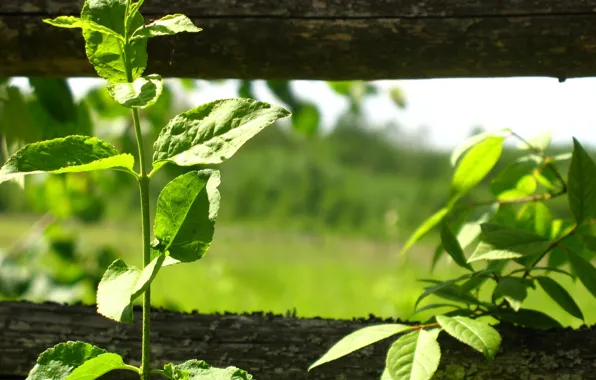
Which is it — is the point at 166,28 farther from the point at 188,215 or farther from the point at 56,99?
the point at 56,99

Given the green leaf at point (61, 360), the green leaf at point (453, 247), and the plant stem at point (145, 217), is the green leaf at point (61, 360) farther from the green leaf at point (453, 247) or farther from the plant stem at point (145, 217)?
the green leaf at point (453, 247)

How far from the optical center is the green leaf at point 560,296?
2.02ft

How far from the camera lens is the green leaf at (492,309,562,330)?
→ 2.04ft

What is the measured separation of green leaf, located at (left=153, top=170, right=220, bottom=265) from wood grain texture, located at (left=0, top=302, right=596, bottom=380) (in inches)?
8.4

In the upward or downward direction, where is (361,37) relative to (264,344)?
upward

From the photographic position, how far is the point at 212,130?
430mm

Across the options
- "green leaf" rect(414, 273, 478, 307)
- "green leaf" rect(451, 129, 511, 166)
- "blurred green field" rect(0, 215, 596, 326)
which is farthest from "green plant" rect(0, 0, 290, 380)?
"blurred green field" rect(0, 215, 596, 326)

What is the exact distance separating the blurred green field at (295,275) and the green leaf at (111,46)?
1650 millimetres

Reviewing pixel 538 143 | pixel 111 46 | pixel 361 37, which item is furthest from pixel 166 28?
pixel 538 143

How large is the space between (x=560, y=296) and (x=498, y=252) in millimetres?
79

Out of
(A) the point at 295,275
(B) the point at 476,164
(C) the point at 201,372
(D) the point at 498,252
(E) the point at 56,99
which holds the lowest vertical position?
(C) the point at 201,372

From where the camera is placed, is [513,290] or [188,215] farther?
[513,290]

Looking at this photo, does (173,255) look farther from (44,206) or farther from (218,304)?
(218,304)

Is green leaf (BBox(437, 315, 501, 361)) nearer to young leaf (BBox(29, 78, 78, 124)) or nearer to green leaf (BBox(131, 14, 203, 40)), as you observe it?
green leaf (BBox(131, 14, 203, 40))
